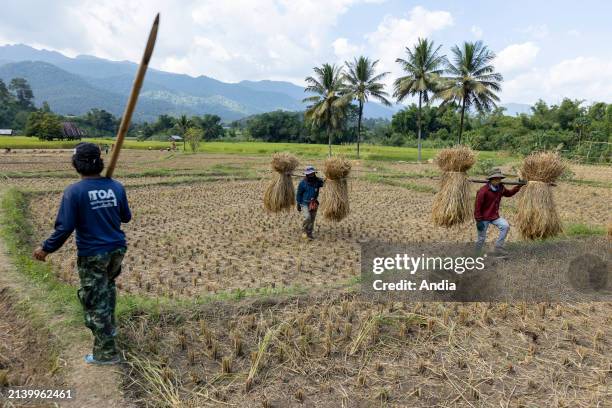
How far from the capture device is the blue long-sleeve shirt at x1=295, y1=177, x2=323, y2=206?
7.27 metres

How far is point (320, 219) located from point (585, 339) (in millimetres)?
5889

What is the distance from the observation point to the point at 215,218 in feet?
30.9

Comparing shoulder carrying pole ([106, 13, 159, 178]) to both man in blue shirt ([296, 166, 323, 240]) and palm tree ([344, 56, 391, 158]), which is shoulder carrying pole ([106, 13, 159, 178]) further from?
palm tree ([344, 56, 391, 158])

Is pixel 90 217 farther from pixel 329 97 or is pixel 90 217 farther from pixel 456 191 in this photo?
pixel 329 97

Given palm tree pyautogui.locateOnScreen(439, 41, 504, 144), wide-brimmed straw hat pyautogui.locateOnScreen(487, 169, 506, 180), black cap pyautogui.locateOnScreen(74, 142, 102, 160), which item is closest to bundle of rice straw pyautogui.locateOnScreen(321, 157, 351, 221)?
wide-brimmed straw hat pyautogui.locateOnScreen(487, 169, 506, 180)

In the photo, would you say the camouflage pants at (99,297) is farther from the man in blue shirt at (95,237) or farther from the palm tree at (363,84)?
the palm tree at (363,84)

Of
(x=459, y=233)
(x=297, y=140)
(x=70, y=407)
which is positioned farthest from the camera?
(x=297, y=140)

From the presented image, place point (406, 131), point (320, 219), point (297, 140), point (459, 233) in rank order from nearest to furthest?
1. point (459, 233)
2. point (320, 219)
3. point (406, 131)
4. point (297, 140)

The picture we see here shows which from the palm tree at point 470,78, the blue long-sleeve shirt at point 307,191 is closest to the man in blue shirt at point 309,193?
the blue long-sleeve shirt at point 307,191

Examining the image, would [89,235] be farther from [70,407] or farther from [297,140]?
[297,140]

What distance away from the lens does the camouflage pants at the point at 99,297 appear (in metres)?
3.12

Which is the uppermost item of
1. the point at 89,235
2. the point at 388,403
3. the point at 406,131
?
the point at 406,131

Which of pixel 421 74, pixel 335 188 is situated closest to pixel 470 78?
pixel 421 74

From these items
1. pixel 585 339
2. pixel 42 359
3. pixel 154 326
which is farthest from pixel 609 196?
pixel 42 359
